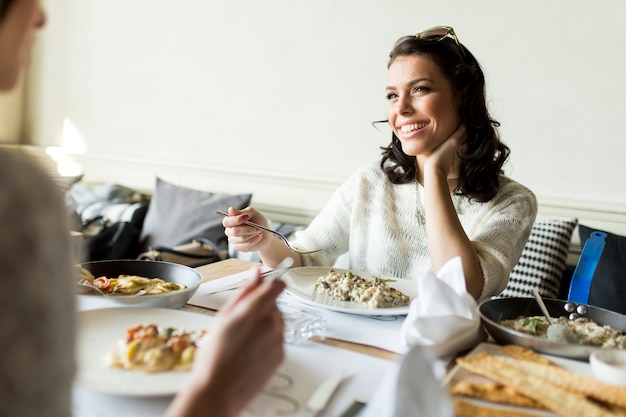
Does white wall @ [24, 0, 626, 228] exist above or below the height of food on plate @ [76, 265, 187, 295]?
above

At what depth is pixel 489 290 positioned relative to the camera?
1.48 meters

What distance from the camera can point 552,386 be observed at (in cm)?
82

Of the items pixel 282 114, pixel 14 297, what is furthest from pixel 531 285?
pixel 14 297

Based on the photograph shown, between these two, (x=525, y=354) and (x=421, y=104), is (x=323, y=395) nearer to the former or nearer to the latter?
(x=525, y=354)

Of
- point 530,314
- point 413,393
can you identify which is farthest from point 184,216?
point 413,393

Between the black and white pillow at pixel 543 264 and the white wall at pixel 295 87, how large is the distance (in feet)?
0.84

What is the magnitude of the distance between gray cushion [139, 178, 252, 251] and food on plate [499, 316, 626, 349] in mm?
1981

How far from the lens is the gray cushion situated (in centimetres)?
297

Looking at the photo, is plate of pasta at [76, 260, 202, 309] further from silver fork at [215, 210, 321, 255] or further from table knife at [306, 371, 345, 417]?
table knife at [306, 371, 345, 417]

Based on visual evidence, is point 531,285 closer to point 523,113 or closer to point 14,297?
point 523,113

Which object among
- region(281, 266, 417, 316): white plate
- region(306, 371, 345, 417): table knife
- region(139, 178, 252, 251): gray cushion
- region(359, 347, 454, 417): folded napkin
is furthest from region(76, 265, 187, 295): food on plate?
region(139, 178, 252, 251): gray cushion

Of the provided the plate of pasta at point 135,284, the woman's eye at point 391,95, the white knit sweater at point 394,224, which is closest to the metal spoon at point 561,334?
the white knit sweater at point 394,224

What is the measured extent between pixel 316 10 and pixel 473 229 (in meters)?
1.79

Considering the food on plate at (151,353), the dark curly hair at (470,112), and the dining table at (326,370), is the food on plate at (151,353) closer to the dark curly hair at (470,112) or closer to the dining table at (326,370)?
the dining table at (326,370)
